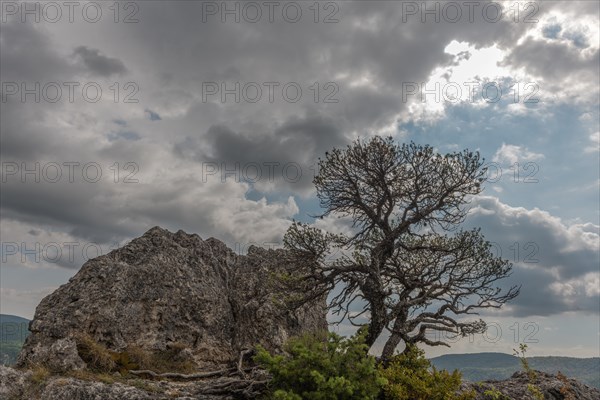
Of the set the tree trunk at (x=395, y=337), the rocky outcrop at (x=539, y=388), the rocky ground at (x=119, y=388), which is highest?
the tree trunk at (x=395, y=337)

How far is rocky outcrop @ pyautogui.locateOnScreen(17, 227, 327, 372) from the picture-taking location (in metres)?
25.4

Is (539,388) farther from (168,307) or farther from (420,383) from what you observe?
(168,307)

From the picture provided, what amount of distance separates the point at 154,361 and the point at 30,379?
7235mm

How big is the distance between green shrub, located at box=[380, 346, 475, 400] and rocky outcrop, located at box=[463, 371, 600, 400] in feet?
9.88

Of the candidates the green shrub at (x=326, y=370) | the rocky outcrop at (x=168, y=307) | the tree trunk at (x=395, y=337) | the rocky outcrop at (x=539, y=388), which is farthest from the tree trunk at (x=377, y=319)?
the green shrub at (x=326, y=370)

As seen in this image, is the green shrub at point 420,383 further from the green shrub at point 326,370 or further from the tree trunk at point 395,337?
the tree trunk at point 395,337

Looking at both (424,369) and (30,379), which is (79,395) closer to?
(30,379)

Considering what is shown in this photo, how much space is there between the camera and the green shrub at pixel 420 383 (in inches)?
688

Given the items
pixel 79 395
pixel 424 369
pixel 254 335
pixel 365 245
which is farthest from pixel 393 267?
pixel 79 395

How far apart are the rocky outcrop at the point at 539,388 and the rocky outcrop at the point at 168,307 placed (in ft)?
30.7

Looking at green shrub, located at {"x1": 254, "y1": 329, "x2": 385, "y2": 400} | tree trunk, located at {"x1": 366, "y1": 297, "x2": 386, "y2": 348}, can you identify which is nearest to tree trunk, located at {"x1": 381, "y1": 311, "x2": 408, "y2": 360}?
tree trunk, located at {"x1": 366, "y1": 297, "x2": 386, "y2": 348}

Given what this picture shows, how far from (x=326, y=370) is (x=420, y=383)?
5034mm

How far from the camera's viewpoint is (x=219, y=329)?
97.6ft

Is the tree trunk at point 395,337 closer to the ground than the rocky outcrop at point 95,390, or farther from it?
farther from it
